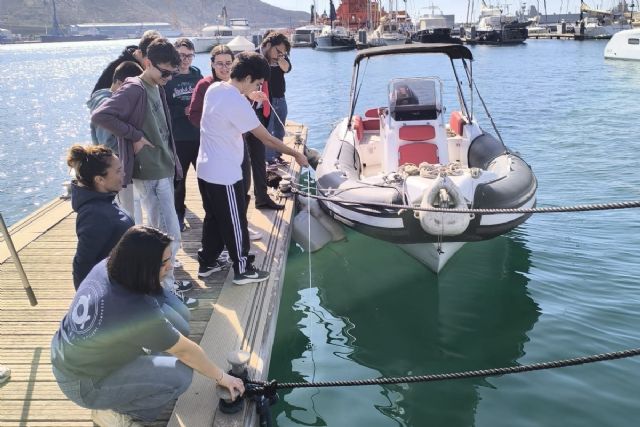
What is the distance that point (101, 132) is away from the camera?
4.14 m

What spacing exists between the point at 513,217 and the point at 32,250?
4720mm

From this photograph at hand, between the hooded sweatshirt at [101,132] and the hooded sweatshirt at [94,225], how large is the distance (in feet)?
3.78

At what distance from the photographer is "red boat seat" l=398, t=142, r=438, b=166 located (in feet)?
23.4

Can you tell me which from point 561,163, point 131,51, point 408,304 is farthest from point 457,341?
point 561,163

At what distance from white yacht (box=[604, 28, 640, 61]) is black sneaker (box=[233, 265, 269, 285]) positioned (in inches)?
1401

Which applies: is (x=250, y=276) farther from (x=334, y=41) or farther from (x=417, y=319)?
(x=334, y=41)

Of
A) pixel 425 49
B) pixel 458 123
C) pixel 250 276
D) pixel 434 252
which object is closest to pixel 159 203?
pixel 250 276

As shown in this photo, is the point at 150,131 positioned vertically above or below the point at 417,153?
above

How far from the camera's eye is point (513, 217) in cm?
548

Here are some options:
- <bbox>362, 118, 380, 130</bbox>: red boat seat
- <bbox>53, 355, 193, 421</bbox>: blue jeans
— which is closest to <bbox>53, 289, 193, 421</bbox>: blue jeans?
<bbox>53, 355, 193, 421</bbox>: blue jeans

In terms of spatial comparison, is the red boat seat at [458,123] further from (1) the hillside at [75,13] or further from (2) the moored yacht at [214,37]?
(1) the hillside at [75,13]

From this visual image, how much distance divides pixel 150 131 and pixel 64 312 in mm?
1529

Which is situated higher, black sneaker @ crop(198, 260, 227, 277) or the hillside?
the hillside

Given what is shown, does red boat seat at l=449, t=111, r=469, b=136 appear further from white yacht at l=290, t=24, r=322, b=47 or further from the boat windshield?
white yacht at l=290, t=24, r=322, b=47
